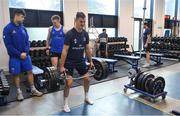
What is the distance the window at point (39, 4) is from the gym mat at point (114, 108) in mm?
3899

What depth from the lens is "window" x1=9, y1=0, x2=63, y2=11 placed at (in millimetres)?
5421

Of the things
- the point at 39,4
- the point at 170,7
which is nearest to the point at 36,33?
the point at 39,4

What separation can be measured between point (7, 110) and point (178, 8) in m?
12.4

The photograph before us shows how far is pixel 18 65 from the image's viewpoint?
3.05m

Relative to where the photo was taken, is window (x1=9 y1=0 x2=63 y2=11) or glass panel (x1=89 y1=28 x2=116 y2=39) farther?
glass panel (x1=89 y1=28 x2=116 y2=39)

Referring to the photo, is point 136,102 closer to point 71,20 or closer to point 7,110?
point 7,110

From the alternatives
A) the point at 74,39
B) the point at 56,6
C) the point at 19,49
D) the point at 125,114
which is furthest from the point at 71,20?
the point at 125,114

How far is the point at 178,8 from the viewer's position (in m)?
12.2

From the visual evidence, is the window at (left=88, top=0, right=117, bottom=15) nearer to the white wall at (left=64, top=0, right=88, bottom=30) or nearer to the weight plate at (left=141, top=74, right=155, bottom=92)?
the white wall at (left=64, top=0, right=88, bottom=30)

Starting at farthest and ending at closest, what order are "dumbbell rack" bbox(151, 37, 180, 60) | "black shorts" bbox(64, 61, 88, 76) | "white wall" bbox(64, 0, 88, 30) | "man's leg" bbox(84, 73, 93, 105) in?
"dumbbell rack" bbox(151, 37, 180, 60) < "white wall" bbox(64, 0, 88, 30) < "man's leg" bbox(84, 73, 93, 105) < "black shorts" bbox(64, 61, 88, 76)

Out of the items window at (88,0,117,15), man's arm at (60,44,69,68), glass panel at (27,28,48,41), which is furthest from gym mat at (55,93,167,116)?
window at (88,0,117,15)

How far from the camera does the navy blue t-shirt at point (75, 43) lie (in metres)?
2.52

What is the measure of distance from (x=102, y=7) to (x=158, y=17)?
411cm

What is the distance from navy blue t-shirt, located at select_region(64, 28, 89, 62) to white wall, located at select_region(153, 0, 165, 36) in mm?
8337
